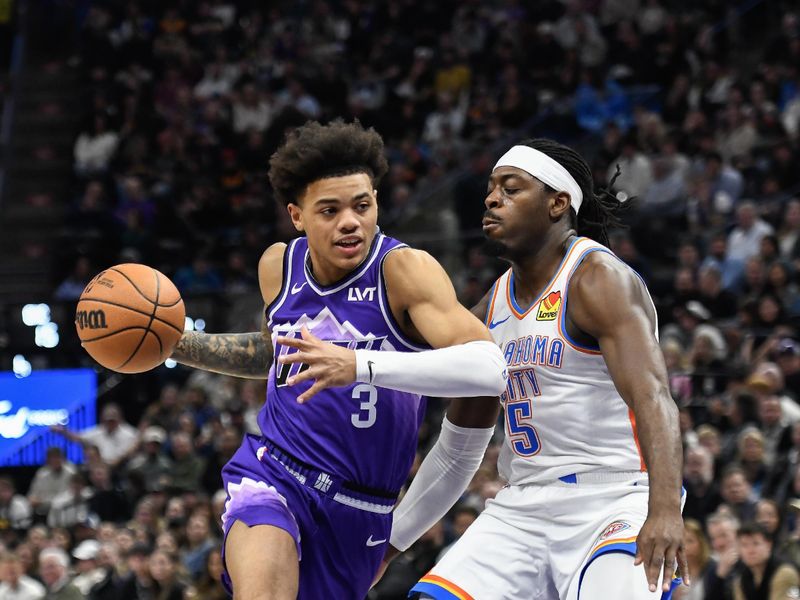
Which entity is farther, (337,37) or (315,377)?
(337,37)

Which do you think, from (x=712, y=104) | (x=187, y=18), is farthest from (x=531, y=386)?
(x=187, y=18)

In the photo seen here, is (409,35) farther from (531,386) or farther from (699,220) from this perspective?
(531,386)

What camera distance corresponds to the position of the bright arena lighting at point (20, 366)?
1444 cm

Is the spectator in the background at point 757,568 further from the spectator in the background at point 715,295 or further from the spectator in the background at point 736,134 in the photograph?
the spectator in the background at point 736,134

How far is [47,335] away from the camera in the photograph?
14.6 m

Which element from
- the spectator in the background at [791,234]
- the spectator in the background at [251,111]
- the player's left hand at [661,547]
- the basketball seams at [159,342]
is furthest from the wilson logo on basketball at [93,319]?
the spectator in the background at [251,111]

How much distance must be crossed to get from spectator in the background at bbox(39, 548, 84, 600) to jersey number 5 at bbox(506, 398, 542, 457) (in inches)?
271

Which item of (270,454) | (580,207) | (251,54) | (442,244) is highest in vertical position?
(251,54)

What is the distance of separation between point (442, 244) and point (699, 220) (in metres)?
2.74

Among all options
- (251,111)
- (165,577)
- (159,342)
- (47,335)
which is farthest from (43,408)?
Answer: (159,342)

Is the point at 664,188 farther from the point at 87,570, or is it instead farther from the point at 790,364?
the point at 87,570

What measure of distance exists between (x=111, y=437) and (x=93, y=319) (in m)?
9.18

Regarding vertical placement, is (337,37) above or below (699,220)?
above

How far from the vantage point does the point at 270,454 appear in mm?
4656
